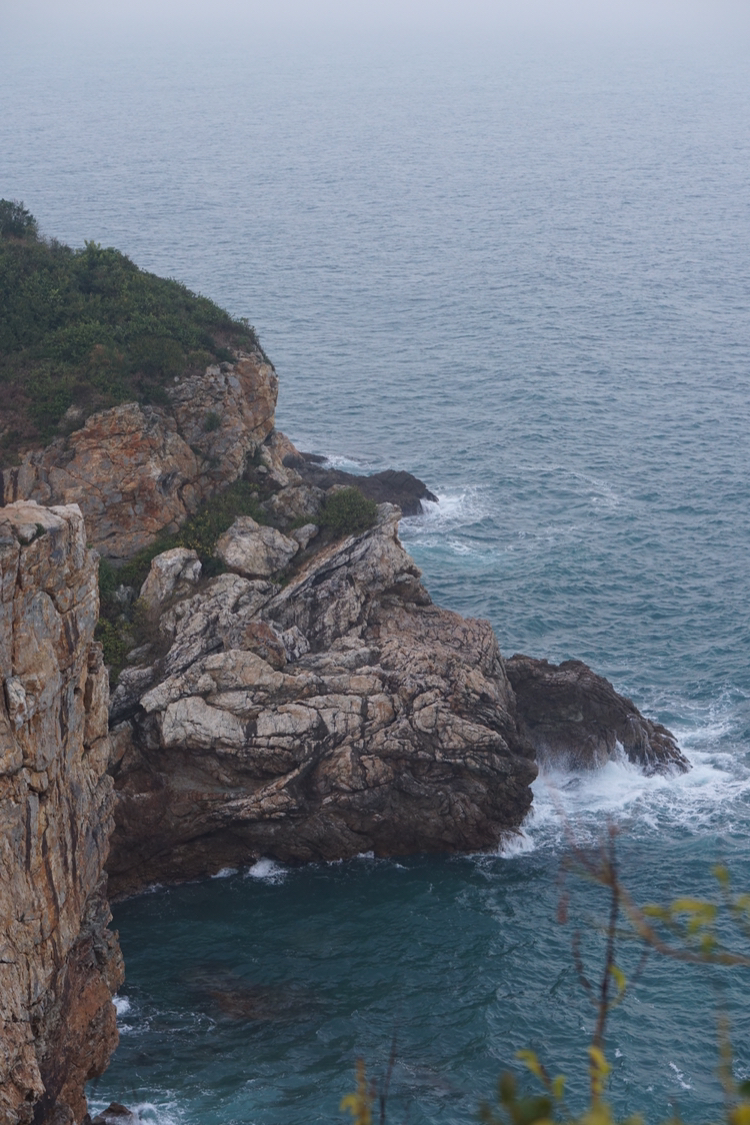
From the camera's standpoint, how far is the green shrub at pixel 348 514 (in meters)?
53.4

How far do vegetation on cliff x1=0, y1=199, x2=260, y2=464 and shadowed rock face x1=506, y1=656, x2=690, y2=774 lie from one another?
891 inches

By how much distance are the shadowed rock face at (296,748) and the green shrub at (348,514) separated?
5.53 metres

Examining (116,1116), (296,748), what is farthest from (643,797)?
(116,1116)

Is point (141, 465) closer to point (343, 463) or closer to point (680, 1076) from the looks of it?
point (680, 1076)

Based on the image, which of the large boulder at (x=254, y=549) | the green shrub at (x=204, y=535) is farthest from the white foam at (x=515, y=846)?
the green shrub at (x=204, y=535)

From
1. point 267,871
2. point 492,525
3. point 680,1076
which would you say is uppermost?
point 492,525

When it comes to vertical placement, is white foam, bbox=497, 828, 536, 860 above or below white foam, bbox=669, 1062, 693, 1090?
above

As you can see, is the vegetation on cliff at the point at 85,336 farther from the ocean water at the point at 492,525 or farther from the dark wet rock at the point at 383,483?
the ocean water at the point at 492,525

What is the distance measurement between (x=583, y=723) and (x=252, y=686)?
666 inches

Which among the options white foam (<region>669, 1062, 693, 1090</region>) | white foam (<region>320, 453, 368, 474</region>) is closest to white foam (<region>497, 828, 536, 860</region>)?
white foam (<region>669, 1062, 693, 1090</region>)

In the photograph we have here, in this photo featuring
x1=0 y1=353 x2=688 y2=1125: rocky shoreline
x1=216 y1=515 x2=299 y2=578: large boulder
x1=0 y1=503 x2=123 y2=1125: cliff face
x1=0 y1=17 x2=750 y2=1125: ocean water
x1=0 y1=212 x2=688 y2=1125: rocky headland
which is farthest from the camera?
x1=216 y1=515 x2=299 y2=578: large boulder

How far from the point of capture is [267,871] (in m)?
46.2

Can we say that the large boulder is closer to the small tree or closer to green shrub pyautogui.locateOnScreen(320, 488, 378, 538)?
green shrub pyautogui.locateOnScreen(320, 488, 378, 538)

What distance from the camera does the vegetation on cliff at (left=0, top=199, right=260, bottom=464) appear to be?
50.8 m
